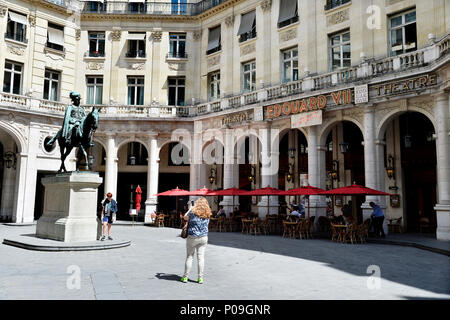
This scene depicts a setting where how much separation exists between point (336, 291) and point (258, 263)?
3526 mm

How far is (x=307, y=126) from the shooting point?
2139 cm

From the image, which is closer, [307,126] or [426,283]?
[426,283]

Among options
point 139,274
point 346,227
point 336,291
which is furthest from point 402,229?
point 139,274

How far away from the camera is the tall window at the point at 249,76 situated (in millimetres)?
25609

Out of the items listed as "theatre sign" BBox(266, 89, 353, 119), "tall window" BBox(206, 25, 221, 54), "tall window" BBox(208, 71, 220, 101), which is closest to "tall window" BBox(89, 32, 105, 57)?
"tall window" BBox(206, 25, 221, 54)

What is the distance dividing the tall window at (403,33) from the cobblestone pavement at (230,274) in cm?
1036

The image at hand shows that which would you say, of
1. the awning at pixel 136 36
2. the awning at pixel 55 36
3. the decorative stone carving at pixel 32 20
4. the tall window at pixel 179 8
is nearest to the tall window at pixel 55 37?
the awning at pixel 55 36

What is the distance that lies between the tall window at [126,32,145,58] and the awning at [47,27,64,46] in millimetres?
4760

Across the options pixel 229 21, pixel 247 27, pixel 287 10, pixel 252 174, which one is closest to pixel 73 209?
pixel 252 174

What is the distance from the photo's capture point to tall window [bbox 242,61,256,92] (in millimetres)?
25609

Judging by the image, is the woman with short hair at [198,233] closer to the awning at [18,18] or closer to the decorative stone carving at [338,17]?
the decorative stone carving at [338,17]

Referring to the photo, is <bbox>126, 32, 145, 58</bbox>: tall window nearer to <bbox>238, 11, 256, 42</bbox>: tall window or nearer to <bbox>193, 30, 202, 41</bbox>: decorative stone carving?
<bbox>193, 30, 202, 41</bbox>: decorative stone carving

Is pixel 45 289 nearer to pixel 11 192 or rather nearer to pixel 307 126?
pixel 307 126

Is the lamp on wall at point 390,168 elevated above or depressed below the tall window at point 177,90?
below
